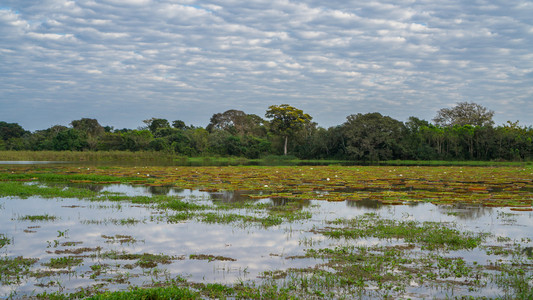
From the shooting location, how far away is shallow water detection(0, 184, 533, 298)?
20.9 feet

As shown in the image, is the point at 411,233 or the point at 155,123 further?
the point at 155,123

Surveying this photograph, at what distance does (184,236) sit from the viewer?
9062mm

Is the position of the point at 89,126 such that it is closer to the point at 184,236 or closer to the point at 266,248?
the point at 184,236

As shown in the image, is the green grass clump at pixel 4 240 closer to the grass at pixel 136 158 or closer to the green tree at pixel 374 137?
the grass at pixel 136 158

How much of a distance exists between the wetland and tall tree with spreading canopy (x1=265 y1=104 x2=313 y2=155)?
169 ft

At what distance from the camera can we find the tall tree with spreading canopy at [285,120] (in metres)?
66.1

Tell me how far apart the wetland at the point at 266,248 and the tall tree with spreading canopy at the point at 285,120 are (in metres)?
51.5

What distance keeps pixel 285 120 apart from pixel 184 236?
5821 cm

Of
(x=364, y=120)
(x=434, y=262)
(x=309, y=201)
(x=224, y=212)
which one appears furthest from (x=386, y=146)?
(x=434, y=262)

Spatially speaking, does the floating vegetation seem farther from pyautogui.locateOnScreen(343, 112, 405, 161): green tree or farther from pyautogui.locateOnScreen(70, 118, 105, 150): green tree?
pyautogui.locateOnScreen(70, 118, 105, 150): green tree

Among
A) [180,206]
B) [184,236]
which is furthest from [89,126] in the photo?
[184,236]

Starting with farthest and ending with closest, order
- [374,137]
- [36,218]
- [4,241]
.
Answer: [374,137] → [36,218] → [4,241]

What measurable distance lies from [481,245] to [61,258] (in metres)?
7.94

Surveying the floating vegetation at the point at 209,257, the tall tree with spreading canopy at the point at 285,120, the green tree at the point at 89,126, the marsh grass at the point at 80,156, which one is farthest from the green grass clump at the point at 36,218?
the green tree at the point at 89,126
